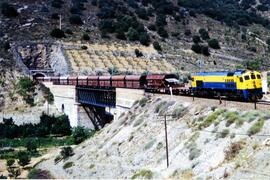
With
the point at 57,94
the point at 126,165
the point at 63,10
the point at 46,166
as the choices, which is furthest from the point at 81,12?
the point at 126,165

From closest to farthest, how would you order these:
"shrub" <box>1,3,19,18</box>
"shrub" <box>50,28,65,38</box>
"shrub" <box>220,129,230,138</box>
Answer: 1. "shrub" <box>220,129,230,138</box>
2. "shrub" <box>50,28,65,38</box>
3. "shrub" <box>1,3,19,18</box>

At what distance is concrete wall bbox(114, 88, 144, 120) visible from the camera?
51.6 meters

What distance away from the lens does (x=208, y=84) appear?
44969 millimetres

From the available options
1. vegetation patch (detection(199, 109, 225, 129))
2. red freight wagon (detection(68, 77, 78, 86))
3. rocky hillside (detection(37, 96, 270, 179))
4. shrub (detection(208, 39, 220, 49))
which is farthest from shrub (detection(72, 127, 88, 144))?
shrub (detection(208, 39, 220, 49))

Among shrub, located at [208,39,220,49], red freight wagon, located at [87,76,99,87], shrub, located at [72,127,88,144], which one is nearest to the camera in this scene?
shrub, located at [72,127,88,144]

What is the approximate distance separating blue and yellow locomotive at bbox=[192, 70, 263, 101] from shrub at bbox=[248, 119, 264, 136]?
1089 centimetres

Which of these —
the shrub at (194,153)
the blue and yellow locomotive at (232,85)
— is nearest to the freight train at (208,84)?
the blue and yellow locomotive at (232,85)

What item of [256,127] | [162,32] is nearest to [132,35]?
[162,32]

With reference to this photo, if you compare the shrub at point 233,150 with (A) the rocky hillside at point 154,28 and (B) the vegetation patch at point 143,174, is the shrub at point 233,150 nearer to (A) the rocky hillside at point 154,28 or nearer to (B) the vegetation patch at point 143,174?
(B) the vegetation patch at point 143,174

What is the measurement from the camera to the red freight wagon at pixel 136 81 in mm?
56688

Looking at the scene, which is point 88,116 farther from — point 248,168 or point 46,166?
point 248,168

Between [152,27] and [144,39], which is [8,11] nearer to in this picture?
[144,39]

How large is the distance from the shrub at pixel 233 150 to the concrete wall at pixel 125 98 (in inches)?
990

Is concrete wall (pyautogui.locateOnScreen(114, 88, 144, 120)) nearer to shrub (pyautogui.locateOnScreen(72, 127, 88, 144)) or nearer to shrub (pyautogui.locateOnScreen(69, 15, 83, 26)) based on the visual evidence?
shrub (pyautogui.locateOnScreen(72, 127, 88, 144))
